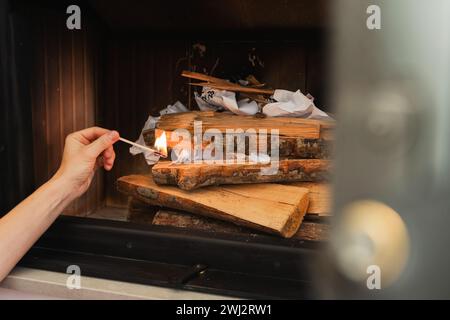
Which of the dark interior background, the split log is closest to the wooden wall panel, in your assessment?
the dark interior background

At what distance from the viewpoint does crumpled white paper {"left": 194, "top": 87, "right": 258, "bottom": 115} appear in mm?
1781

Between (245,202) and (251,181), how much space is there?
10 centimetres

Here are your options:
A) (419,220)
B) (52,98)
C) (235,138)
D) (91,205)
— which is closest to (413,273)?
(419,220)

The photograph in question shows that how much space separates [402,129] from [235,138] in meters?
1.29

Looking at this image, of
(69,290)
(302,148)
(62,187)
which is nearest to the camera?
(69,290)

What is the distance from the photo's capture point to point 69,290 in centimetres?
96

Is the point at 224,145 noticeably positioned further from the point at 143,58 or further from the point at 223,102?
the point at 143,58

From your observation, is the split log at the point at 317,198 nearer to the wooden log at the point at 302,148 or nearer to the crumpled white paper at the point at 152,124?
the wooden log at the point at 302,148

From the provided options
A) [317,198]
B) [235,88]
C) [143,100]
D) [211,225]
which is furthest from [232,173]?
[143,100]

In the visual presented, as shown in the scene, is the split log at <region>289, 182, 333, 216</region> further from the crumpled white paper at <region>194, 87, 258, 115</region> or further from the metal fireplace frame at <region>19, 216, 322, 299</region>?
the metal fireplace frame at <region>19, 216, 322, 299</region>

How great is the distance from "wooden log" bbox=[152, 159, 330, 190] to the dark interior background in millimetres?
314
